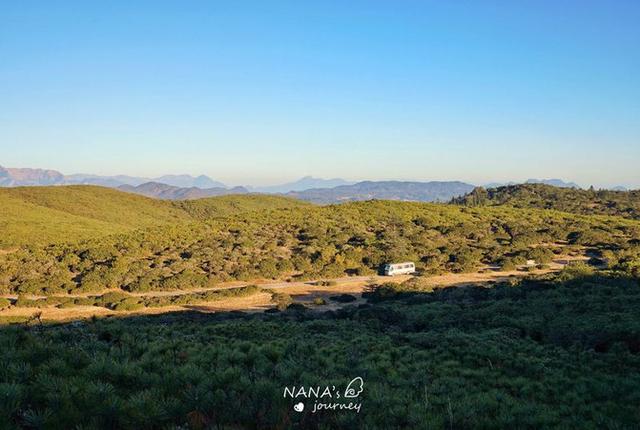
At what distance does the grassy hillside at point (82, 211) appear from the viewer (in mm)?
75050

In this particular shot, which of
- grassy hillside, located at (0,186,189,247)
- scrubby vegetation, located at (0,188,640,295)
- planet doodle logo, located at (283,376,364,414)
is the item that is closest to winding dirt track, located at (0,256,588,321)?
scrubby vegetation, located at (0,188,640,295)

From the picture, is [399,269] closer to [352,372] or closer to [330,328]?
[330,328]

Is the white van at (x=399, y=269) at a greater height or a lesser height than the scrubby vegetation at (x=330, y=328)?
lesser

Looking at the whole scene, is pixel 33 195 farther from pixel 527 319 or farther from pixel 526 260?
pixel 527 319

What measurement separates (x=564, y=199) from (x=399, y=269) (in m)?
106

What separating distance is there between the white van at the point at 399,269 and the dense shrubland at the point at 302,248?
59.0 inches

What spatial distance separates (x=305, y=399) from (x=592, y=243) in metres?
64.8

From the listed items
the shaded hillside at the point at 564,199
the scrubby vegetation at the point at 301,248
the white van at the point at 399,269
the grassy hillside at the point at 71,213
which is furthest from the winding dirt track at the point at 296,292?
the shaded hillside at the point at 564,199

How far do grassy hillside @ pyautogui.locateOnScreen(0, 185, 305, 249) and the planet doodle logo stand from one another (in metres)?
68.7

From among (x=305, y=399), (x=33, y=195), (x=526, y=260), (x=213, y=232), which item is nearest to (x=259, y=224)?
(x=213, y=232)

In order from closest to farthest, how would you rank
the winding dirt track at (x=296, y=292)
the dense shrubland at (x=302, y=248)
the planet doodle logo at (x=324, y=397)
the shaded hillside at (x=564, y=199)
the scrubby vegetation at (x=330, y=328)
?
the scrubby vegetation at (x=330, y=328) < the planet doodle logo at (x=324, y=397) < the winding dirt track at (x=296, y=292) < the dense shrubland at (x=302, y=248) < the shaded hillside at (x=564, y=199)

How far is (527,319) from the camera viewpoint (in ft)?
85.4

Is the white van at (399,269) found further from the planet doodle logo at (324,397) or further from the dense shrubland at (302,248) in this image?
the planet doodle logo at (324,397)

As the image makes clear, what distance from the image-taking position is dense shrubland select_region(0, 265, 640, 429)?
714 centimetres
